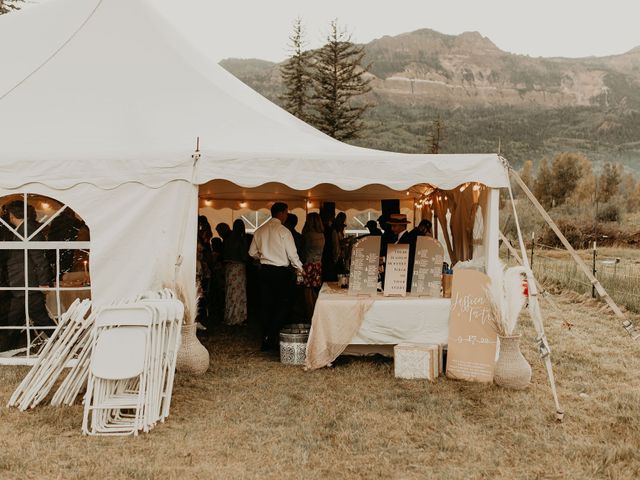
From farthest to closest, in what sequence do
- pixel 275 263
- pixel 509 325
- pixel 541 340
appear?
pixel 275 263, pixel 509 325, pixel 541 340

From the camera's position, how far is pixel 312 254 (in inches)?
316

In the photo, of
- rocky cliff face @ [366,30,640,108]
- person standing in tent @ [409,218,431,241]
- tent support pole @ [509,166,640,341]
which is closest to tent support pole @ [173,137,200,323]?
person standing in tent @ [409,218,431,241]

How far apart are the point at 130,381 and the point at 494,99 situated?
444 ft

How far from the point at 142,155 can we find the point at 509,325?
3683 millimetres

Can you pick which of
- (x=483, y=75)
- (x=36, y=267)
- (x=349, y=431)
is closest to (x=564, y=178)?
(x=36, y=267)

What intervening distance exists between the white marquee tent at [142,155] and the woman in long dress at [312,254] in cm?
126

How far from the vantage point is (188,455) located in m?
3.98

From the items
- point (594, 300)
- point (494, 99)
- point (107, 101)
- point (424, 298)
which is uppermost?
point (494, 99)

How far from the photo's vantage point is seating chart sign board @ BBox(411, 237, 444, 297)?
21.1 ft

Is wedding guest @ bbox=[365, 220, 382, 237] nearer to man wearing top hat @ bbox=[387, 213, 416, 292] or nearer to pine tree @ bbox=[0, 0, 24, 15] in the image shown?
man wearing top hat @ bbox=[387, 213, 416, 292]

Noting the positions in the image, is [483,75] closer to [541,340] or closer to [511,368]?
[511,368]

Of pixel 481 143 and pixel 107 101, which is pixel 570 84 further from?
pixel 107 101

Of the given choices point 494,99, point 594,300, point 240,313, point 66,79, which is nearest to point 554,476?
point 240,313

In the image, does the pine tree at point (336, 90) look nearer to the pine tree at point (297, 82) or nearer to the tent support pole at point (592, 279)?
the pine tree at point (297, 82)
